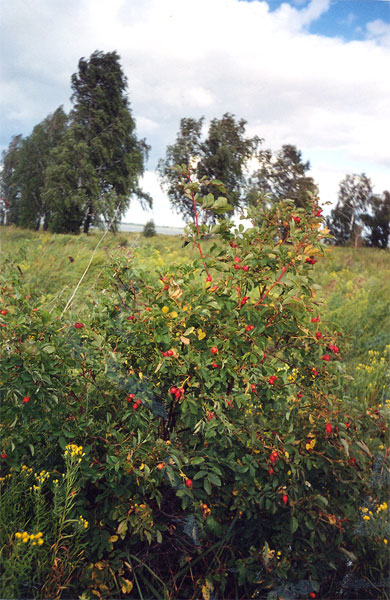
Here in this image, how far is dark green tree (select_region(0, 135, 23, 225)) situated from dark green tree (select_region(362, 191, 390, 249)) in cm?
392

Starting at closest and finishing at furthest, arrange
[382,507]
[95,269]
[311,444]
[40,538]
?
[40,538], [311,444], [382,507], [95,269]

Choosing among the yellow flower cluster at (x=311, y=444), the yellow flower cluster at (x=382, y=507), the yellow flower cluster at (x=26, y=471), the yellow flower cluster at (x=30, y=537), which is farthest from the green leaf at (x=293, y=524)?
the yellow flower cluster at (x=26, y=471)

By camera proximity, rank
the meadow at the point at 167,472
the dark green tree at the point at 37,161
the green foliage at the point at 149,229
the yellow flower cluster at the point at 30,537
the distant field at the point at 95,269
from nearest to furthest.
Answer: the yellow flower cluster at the point at 30,537 → the meadow at the point at 167,472 → the dark green tree at the point at 37,161 → the green foliage at the point at 149,229 → the distant field at the point at 95,269

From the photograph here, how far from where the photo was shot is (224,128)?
387 cm

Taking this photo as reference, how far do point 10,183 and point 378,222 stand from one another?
15.0 feet

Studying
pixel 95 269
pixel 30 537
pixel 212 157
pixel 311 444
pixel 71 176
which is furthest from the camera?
pixel 95 269

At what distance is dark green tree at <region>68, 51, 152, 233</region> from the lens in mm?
3711

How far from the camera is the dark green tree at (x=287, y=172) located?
13.4 feet

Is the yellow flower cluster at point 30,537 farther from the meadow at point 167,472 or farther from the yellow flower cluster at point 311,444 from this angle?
the yellow flower cluster at point 311,444

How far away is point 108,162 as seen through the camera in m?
4.16

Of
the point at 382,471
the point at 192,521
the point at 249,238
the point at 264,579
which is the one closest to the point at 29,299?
the point at 249,238

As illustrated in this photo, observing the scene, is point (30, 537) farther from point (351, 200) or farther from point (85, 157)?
point (351, 200)

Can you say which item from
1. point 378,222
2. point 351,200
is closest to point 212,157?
point 351,200

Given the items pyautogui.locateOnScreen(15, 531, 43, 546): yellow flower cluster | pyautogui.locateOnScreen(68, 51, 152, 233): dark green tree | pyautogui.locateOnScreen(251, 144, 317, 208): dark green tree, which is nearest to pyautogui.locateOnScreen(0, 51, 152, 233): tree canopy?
pyautogui.locateOnScreen(68, 51, 152, 233): dark green tree
